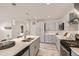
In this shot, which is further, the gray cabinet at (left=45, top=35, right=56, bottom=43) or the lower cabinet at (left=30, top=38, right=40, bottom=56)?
the gray cabinet at (left=45, top=35, right=56, bottom=43)

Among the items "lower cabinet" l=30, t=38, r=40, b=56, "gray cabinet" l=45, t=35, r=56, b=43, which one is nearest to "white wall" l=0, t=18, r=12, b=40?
"lower cabinet" l=30, t=38, r=40, b=56

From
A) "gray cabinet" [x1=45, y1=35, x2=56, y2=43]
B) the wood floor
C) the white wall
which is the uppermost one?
the white wall

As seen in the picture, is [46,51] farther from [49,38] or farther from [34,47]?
[49,38]

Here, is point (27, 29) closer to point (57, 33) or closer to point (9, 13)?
point (9, 13)

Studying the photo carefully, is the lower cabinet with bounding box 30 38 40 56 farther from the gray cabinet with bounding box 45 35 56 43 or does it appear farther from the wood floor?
the gray cabinet with bounding box 45 35 56 43

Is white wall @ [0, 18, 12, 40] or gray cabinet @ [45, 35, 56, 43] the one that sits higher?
white wall @ [0, 18, 12, 40]

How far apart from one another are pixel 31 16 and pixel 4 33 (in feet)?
2.32

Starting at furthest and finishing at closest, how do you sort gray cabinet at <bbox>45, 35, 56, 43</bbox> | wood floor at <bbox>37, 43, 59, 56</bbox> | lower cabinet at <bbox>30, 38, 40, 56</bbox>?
gray cabinet at <bbox>45, 35, 56, 43</bbox> → lower cabinet at <bbox>30, 38, 40, 56</bbox> → wood floor at <bbox>37, 43, 59, 56</bbox>

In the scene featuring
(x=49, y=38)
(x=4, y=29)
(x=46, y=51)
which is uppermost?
(x=4, y=29)

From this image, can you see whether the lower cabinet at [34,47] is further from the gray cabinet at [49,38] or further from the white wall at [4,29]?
the white wall at [4,29]

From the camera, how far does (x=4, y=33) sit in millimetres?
1879

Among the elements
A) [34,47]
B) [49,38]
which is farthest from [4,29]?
[49,38]

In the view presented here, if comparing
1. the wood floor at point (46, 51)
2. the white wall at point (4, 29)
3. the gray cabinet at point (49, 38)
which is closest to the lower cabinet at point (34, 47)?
the wood floor at point (46, 51)

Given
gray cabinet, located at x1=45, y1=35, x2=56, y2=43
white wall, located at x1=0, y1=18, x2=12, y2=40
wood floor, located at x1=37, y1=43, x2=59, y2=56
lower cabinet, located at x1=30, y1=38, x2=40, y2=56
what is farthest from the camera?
gray cabinet, located at x1=45, y1=35, x2=56, y2=43
